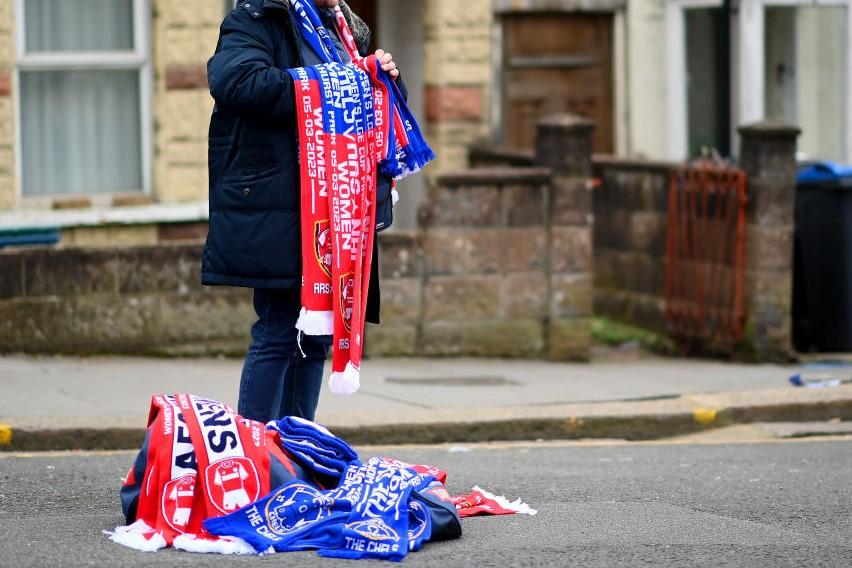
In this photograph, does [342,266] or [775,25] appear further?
[775,25]

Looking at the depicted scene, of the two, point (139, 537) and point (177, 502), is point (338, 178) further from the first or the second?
point (139, 537)

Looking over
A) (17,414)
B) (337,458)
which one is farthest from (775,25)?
(337,458)

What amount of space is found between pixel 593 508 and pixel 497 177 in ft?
15.6

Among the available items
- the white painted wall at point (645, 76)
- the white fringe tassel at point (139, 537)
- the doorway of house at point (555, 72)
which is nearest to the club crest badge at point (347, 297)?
the white fringe tassel at point (139, 537)

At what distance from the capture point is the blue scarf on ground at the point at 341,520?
5.32 metres

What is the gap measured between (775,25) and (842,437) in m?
6.83

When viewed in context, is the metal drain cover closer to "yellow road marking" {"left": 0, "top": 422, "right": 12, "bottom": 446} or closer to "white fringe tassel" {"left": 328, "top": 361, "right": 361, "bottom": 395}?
"yellow road marking" {"left": 0, "top": 422, "right": 12, "bottom": 446}

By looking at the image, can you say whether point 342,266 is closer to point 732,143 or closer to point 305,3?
point 305,3

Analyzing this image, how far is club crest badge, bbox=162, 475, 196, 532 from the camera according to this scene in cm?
545

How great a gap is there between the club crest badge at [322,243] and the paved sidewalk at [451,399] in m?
2.09

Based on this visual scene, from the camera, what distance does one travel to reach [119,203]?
11.5 meters

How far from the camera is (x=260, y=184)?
6020 mm

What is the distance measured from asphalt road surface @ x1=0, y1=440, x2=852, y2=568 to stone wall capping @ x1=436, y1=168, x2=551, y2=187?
289 cm

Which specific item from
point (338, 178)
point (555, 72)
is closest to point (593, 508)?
point (338, 178)
